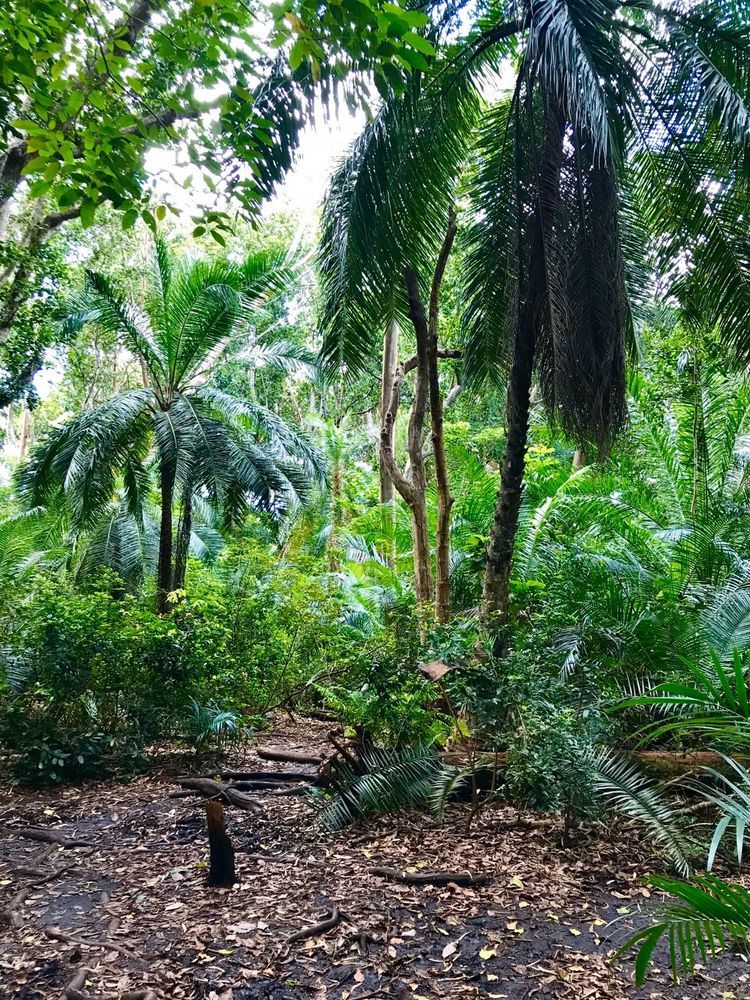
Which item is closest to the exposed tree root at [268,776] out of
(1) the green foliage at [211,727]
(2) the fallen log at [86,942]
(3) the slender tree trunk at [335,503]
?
(1) the green foliage at [211,727]

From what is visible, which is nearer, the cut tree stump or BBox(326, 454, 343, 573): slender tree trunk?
the cut tree stump

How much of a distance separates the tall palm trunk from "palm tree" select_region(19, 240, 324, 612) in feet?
20.2

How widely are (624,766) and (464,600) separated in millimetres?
4996

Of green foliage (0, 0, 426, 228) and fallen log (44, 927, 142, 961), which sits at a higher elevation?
green foliage (0, 0, 426, 228)

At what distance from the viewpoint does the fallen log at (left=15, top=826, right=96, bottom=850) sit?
5.46 m

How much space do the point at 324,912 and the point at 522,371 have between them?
4.64 m

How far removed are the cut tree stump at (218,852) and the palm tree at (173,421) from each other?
666cm

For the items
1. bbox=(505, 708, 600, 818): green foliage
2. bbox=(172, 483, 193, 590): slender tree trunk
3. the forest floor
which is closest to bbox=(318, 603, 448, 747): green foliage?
the forest floor

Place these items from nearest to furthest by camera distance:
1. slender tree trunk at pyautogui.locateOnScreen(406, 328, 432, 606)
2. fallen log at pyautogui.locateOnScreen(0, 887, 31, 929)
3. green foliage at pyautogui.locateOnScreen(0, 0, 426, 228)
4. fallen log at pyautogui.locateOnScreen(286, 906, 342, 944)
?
green foliage at pyautogui.locateOnScreen(0, 0, 426, 228) → fallen log at pyautogui.locateOnScreen(286, 906, 342, 944) → fallen log at pyautogui.locateOnScreen(0, 887, 31, 929) → slender tree trunk at pyautogui.locateOnScreen(406, 328, 432, 606)

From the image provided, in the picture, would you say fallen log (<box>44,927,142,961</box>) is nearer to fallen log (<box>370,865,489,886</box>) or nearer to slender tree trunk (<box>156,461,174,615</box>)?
fallen log (<box>370,865,489,886</box>)

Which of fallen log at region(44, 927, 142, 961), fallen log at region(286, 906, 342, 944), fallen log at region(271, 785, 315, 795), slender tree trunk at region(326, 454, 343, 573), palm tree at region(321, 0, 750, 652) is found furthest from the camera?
slender tree trunk at region(326, 454, 343, 573)

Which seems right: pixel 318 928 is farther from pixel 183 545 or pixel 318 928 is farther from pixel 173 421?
pixel 173 421

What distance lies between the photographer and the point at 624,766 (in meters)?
5.18

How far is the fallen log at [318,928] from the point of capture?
3.87 metres
